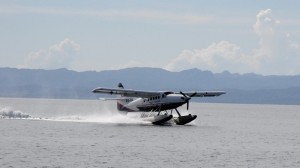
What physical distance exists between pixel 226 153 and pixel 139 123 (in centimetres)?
3484

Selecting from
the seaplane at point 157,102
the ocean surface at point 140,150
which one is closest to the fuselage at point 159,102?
the seaplane at point 157,102

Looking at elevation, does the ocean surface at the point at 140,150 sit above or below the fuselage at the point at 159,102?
below

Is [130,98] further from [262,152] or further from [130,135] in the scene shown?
[262,152]

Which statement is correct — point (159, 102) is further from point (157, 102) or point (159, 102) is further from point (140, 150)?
point (140, 150)

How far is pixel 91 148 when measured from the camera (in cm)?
5209

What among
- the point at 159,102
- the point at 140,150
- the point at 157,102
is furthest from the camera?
the point at 157,102

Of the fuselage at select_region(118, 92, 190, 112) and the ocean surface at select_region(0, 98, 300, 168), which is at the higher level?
the fuselage at select_region(118, 92, 190, 112)

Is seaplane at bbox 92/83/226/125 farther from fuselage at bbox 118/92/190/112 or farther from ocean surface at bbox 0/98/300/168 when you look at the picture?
ocean surface at bbox 0/98/300/168

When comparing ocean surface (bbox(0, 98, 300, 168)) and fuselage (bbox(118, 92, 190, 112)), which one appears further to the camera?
fuselage (bbox(118, 92, 190, 112))

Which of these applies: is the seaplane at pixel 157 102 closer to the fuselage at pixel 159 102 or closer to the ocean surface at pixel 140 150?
the fuselage at pixel 159 102

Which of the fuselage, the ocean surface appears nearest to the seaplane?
the fuselage

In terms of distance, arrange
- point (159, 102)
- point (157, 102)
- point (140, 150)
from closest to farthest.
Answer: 1. point (140, 150)
2. point (159, 102)
3. point (157, 102)

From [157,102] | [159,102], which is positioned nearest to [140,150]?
[159,102]

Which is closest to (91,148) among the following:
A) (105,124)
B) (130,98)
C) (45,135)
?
(45,135)
